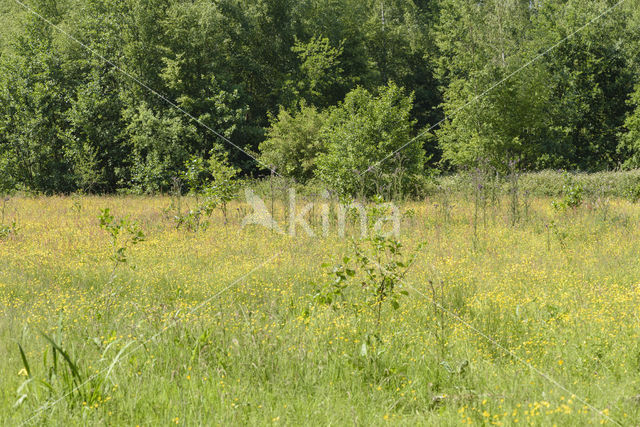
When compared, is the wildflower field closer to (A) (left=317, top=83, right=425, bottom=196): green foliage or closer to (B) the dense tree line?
(A) (left=317, top=83, right=425, bottom=196): green foliage

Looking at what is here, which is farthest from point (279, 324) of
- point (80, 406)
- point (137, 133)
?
point (137, 133)

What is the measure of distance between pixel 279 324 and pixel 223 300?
3.74ft

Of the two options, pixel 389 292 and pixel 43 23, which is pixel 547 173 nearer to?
pixel 389 292

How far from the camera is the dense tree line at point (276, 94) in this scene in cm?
2030

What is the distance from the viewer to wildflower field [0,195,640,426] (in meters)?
2.97

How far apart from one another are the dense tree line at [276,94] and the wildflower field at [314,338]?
25.5 ft

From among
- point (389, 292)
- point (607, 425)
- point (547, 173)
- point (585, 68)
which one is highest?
point (585, 68)

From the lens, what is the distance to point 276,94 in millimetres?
27609

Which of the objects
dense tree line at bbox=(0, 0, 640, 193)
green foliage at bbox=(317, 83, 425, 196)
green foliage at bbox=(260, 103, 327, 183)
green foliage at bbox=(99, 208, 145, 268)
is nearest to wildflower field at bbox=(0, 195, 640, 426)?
green foliage at bbox=(99, 208, 145, 268)

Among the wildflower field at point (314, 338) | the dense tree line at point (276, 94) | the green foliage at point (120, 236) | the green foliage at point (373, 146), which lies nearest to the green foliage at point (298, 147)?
the dense tree line at point (276, 94)

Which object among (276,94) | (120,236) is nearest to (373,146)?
(120,236)

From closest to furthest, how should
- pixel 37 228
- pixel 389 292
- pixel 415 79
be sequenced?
pixel 389 292 → pixel 37 228 → pixel 415 79

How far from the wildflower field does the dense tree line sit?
7785 millimetres

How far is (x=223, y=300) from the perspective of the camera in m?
5.34
